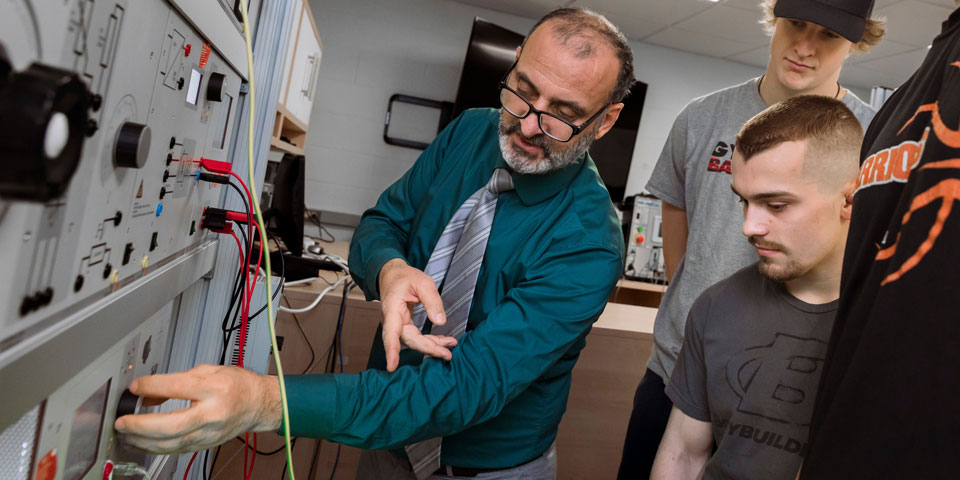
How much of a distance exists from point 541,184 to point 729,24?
351cm

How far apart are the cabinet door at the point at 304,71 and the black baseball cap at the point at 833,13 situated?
1.90 meters

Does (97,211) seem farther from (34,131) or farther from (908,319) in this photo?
(908,319)

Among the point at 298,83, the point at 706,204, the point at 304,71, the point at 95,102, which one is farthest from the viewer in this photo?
the point at 304,71

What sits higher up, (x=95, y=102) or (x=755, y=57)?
(x=755, y=57)

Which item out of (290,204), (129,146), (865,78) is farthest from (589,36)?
(865,78)

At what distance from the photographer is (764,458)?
3.60 ft

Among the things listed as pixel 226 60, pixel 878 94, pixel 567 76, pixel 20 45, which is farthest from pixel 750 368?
pixel 878 94

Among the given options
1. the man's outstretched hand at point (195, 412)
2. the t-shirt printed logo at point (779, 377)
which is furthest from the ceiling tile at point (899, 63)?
the man's outstretched hand at point (195, 412)

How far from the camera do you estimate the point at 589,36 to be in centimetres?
109

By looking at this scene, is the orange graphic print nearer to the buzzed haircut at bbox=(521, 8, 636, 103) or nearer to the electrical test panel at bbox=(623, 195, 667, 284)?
the buzzed haircut at bbox=(521, 8, 636, 103)

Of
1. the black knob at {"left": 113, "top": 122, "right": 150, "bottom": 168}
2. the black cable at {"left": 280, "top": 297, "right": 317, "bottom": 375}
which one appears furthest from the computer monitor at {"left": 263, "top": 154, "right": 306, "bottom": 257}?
the black knob at {"left": 113, "top": 122, "right": 150, "bottom": 168}

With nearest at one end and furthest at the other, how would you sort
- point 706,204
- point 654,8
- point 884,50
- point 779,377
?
point 779,377
point 706,204
point 654,8
point 884,50

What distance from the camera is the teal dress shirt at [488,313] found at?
0.80 m

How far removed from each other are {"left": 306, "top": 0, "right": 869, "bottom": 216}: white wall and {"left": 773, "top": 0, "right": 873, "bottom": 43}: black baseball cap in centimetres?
318
